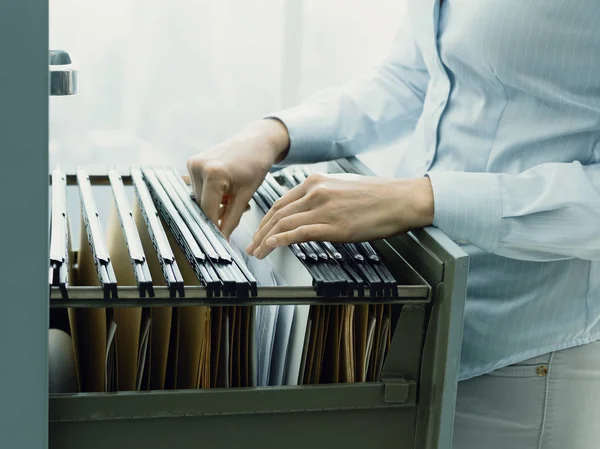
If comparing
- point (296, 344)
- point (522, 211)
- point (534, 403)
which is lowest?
point (534, 403)

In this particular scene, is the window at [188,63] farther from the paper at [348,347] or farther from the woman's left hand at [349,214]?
the paper at [348,347]

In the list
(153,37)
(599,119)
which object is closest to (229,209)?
(599,119)

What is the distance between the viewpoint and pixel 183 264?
81cm

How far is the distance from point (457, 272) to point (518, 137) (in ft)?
0.85

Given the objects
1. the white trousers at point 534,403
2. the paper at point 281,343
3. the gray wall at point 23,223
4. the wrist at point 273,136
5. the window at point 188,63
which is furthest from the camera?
the window at point 188,63

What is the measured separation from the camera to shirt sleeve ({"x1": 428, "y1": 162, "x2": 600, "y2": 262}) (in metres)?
0.78

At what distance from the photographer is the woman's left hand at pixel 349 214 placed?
765 millimetres

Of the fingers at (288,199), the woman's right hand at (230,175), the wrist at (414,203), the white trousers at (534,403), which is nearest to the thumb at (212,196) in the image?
the woman's right hand at (230,175)

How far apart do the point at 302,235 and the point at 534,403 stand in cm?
33

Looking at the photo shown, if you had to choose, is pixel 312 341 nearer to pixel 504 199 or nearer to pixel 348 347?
pixel 348 347

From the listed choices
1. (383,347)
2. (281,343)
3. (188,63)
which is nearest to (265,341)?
(281,343)

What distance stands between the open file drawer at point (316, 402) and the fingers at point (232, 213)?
0.25m

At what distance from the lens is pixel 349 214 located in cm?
77

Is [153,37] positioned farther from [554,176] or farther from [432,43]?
[554,176]
